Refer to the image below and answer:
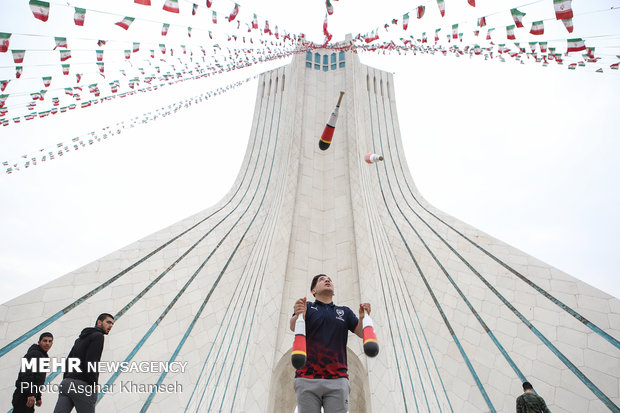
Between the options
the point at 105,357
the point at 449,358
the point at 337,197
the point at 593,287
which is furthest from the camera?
the point at 337,197

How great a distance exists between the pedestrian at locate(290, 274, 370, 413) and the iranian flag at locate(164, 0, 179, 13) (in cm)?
423

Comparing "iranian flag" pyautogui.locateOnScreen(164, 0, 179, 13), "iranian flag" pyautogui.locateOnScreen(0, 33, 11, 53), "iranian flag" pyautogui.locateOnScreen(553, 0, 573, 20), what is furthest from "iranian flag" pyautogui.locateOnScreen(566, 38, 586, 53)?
"iranian flag" pyautogui.locateOnScreen(0, 33, 11, 53)

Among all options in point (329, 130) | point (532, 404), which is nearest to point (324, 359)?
point (329, 130)

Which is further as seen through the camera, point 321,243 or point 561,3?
point 321,243

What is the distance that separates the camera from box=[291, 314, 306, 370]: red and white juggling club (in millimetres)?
1479

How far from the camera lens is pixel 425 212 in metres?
8.40

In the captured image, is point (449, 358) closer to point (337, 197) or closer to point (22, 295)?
point (337, 197)

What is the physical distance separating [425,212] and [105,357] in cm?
728

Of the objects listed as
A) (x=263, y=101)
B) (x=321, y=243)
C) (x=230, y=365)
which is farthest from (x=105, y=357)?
(x=263, y=101)

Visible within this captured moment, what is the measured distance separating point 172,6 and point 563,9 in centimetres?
471

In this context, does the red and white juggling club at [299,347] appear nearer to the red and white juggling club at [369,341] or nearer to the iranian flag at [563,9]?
the red and white juggling club at [369,341]

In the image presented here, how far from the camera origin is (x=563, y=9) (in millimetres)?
3627

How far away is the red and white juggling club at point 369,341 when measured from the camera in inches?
61.6

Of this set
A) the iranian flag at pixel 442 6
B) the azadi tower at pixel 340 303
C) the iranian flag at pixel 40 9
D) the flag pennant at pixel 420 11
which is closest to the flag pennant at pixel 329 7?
the flag pennant at pixel 420 11
